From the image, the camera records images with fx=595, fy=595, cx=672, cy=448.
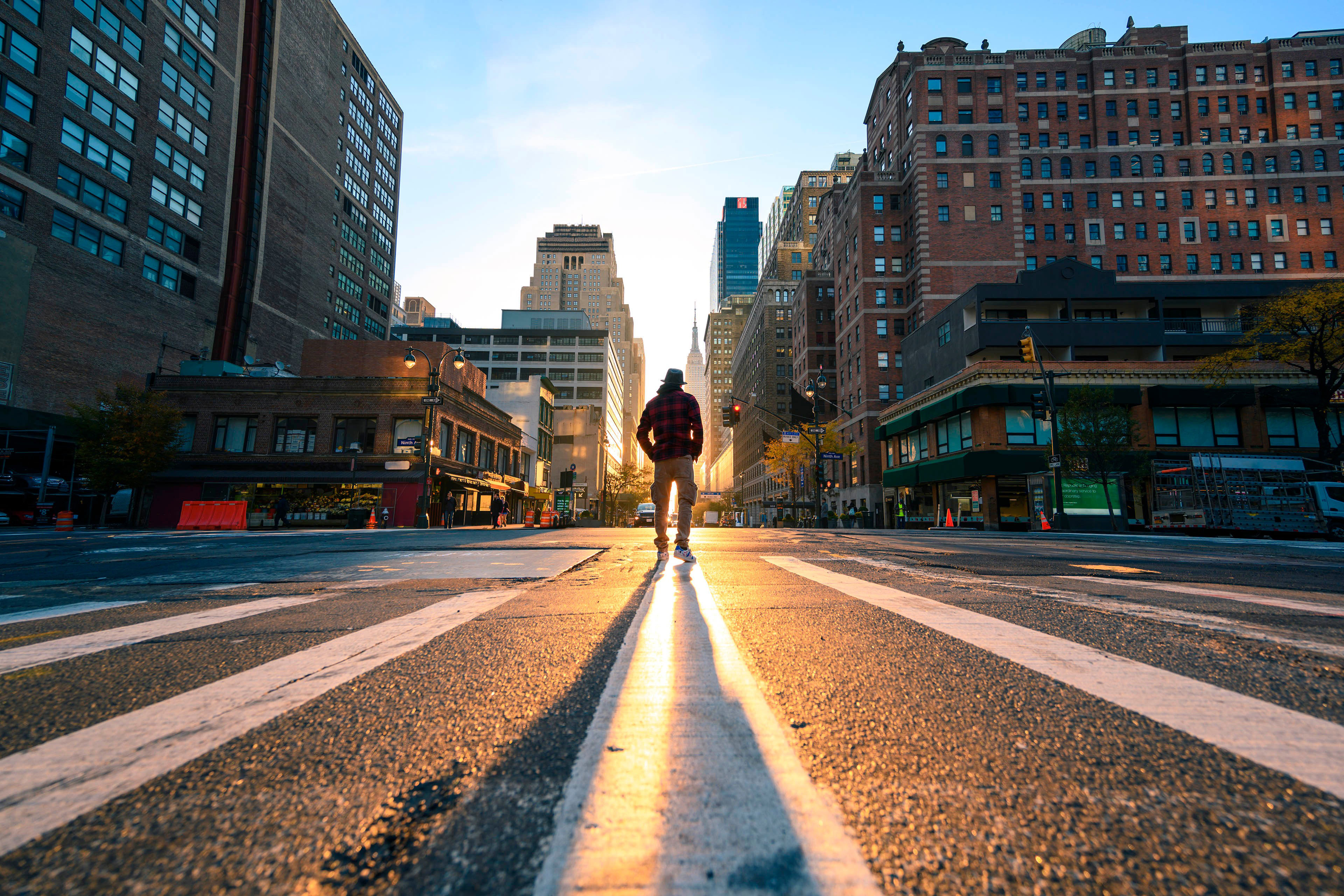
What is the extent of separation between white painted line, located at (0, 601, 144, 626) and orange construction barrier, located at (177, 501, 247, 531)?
25813mm

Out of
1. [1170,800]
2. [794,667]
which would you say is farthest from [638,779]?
[794,667]

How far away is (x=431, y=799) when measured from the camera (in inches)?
40.1

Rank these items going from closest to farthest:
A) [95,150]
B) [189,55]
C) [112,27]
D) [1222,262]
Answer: [95,150] < [112,27] < [189,55] < [1222,262]

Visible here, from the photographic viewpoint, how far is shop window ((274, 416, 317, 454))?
109 ft

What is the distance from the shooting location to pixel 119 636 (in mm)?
2463

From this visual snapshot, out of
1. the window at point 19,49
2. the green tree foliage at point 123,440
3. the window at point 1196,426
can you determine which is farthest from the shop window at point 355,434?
the window at point 1196,426

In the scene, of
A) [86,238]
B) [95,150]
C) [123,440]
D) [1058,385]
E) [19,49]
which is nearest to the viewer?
[123,440]

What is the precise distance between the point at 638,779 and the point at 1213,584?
Answer: 5.17 m

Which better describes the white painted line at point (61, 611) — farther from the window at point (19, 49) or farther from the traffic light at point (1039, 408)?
the window at point (19, 49)

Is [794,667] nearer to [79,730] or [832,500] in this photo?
[79,730]

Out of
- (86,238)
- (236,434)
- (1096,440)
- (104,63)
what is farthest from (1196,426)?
(104,63)

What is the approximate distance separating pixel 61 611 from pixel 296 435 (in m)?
35.1

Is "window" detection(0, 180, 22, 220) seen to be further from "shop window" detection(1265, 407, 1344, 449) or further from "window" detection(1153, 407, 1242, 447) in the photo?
"shop window" detection(1265, 407, 1344, 449)

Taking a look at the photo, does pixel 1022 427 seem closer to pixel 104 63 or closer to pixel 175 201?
pixel 175 201
